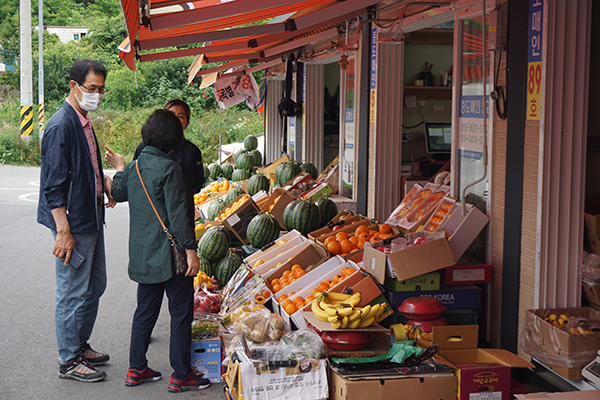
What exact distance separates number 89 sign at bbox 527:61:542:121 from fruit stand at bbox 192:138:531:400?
3.18 ft

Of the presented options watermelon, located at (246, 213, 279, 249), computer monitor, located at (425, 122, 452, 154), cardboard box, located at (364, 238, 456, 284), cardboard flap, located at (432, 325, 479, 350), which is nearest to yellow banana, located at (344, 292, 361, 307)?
cardboard box, located at (364, 238, 456, 284)

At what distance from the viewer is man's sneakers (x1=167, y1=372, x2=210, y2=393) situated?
13.9 ft

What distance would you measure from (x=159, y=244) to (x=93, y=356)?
129 centimetres

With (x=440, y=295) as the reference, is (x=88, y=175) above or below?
above

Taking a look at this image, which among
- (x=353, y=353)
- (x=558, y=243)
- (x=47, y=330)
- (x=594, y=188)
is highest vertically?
(x=594, y=188)

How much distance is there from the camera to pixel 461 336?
3889mm

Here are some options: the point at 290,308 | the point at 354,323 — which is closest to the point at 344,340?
the point at 354,323

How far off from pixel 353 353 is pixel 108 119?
28333mm

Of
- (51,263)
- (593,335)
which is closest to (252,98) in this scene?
(51,263)

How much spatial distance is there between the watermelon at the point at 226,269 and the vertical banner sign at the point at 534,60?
11.9 feet

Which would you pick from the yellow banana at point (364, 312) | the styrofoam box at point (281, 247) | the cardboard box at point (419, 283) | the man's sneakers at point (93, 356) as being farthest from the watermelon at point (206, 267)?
the yellow banana at point (364, 312)

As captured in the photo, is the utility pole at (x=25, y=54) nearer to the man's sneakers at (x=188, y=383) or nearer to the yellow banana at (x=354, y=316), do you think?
the man's sneakers at (x=188, y=383)

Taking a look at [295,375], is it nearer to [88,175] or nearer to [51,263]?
[88,175]

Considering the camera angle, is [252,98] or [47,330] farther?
[252,98]
